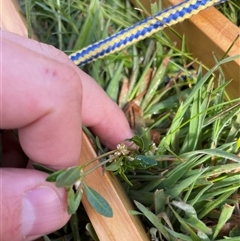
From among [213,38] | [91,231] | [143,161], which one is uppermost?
[213,38]

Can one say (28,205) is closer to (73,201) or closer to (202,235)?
(73,201)

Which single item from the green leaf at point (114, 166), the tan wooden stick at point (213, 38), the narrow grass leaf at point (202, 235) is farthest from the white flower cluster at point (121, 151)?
the tan wooden stick at point (213, 38)

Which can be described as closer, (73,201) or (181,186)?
(73,201)

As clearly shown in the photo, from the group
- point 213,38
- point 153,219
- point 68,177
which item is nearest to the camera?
point 68,177

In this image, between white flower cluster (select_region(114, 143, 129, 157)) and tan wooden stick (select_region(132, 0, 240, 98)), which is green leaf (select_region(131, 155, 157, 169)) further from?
tan wooden stick (select_region(132, 0, 240, 98))

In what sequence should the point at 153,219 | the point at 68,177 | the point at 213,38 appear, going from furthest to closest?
the point at 213,38
the point at 153,219
the point at 68,177

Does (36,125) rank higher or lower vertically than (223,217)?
higher

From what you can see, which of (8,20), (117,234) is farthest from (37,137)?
(8,20)

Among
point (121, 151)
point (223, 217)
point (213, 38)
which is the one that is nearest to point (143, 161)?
point (121, 151)
